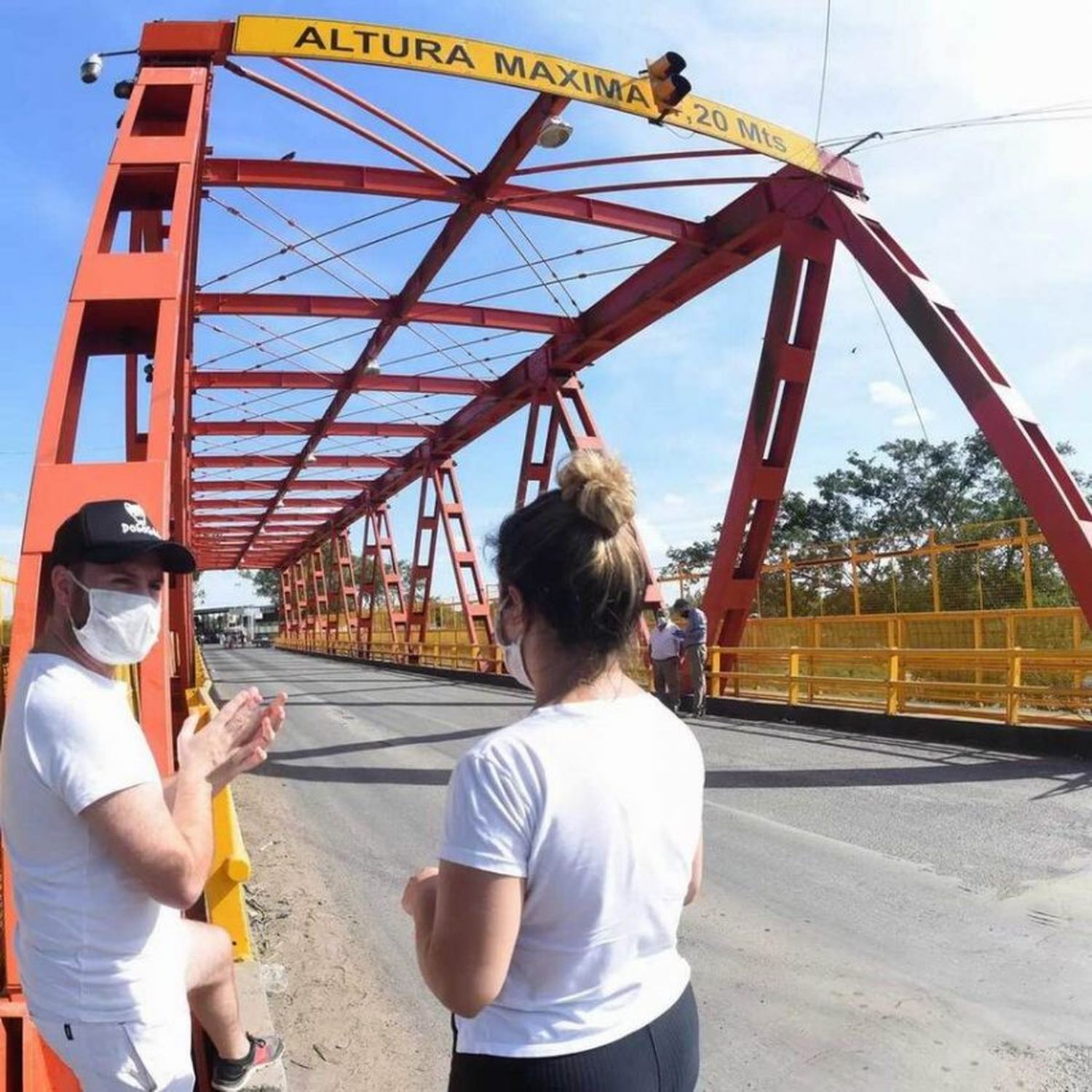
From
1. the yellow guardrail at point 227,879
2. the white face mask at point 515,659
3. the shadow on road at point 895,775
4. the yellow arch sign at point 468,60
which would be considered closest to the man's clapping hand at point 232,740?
the white face mask at point 515,659

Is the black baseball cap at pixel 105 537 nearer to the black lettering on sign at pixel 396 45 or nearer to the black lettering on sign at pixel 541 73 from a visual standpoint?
the black lettering on sign at pixel 396 45

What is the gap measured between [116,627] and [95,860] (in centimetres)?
51

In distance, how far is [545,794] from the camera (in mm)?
1334

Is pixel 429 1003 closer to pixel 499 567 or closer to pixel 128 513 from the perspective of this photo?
pixel 128 513

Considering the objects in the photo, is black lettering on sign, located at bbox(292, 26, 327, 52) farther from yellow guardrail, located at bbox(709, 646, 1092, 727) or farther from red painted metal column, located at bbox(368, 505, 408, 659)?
red painted metal column, located at bbox(368, 505, 408, 659)

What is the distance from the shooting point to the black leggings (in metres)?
1.38

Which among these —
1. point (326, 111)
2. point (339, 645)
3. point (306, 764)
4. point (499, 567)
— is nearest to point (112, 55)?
point (326, 111)

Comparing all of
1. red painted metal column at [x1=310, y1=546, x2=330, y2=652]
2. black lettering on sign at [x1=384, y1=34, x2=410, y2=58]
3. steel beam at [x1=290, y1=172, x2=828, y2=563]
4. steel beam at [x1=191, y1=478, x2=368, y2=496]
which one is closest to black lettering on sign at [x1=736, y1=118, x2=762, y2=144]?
steel beam at [x1=290, y1=172, x2=828, y2=563]

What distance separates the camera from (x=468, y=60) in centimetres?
936

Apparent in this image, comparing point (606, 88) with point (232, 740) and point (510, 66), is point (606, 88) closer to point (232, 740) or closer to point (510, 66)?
point (510, 66)

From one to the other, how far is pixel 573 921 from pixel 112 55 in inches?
359

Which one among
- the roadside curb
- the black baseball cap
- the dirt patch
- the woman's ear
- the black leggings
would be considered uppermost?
the black baseball cap

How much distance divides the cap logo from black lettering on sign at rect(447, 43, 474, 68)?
8570 mm

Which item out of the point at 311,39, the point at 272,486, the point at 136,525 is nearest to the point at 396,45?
the point at 311,39
